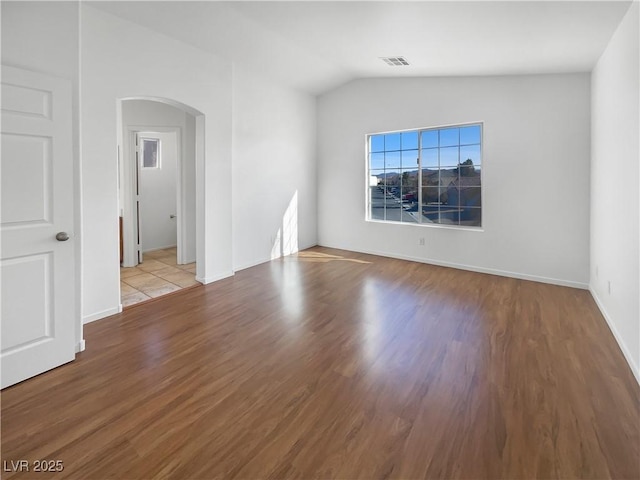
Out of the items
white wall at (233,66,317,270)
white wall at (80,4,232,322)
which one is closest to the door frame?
white wall at (233,66,317,270)

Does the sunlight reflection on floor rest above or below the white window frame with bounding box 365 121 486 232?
below

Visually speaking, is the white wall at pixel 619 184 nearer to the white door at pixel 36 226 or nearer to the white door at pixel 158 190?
the white door at pixel 36 226

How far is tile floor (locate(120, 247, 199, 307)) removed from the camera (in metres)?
4.12

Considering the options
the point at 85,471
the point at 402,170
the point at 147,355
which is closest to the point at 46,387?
the point at 147,355

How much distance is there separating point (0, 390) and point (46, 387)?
0.85 feet

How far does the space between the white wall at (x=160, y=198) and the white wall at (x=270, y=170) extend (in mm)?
2026

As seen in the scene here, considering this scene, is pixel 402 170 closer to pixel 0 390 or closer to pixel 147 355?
pixel 147 355

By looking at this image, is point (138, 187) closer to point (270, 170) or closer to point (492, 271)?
point (270, 170)

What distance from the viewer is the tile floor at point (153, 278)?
4.12 m

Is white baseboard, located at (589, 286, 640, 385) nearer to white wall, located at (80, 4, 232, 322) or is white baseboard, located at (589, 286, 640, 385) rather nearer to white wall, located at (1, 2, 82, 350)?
white wall, located at (1, 2, 82, 350)

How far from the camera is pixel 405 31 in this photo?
360 cm

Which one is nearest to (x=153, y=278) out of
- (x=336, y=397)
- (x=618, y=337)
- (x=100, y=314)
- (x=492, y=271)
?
(x=100, y=314)

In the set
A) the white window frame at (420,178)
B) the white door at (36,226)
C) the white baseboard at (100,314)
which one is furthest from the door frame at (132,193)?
the white window frame at (420,178)

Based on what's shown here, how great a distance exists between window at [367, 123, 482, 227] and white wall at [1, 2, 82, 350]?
4649 mm
